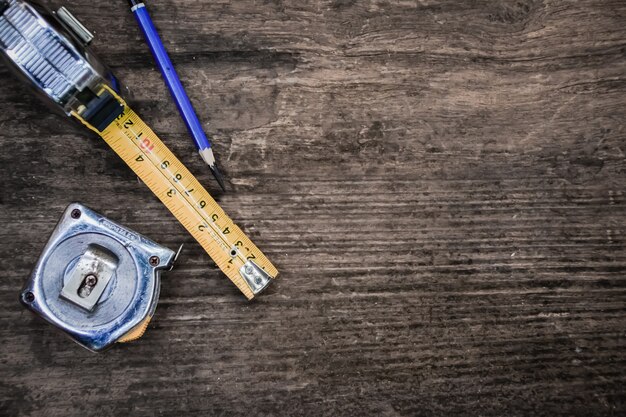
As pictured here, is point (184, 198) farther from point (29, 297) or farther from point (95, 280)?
point (29, 297)

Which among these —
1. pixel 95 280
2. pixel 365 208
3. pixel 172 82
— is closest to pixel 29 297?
pixel 95 280

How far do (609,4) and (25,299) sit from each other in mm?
1260

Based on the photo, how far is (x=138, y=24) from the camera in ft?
3.43

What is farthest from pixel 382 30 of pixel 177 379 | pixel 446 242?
pixel 177 379

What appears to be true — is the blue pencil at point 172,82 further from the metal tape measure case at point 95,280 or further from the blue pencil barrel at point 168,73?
the metal tape measure case at point 95,280

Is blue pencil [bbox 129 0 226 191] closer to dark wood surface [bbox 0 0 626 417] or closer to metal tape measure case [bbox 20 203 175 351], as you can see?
dark wood surface [bbox 0 0 626 417]

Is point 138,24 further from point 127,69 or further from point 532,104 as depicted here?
point 532,104

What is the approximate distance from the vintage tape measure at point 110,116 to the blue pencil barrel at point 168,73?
0.22 ft

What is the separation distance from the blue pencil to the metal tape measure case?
0.65ft

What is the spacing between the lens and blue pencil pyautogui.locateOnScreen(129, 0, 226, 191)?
1032 millimetres

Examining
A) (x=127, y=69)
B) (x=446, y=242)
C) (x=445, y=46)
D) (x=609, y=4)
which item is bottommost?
(x=446, y=242)

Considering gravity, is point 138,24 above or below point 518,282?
above

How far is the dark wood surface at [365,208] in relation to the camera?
3.41 feet

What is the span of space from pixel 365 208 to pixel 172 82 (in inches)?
17.5
